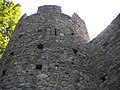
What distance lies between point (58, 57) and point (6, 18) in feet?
20.9

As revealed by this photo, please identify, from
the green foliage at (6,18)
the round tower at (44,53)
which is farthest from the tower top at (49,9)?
the green foliage at (6,18)

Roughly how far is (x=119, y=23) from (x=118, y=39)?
970 millimetres

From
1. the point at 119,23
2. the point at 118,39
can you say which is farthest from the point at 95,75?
the point at 119,23

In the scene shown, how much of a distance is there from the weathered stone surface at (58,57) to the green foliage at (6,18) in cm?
229

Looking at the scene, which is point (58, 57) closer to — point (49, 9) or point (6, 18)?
point (49, 9)

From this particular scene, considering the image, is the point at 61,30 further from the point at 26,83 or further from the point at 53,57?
the point at 26,83

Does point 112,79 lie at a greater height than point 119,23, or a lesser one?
lesser

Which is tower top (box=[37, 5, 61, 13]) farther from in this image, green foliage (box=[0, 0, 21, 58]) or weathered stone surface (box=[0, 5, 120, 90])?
green foliage (box=[0, 0, 21, 58])

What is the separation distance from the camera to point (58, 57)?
30.7ft

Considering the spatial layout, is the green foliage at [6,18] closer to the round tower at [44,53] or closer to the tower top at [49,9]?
the round tower at [44,53]

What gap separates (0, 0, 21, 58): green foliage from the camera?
13.8 meters

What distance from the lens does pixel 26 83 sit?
8.21 m

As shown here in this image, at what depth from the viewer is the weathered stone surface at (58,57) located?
843 cm

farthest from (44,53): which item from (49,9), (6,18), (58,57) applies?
(6,18)
